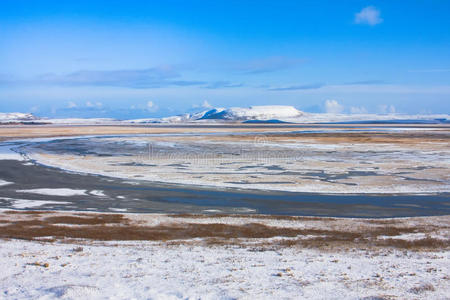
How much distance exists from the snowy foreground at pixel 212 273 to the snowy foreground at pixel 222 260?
22 millimetres

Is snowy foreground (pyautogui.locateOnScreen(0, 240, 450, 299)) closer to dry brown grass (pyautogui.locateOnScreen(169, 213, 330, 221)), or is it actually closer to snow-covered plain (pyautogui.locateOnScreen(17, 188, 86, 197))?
dry brown grass (pyautogui.locateOnScreen(169, 213, 330, 221))

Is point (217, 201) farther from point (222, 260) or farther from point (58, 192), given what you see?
point (222, 260)

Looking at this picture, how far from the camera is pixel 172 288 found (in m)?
8.40

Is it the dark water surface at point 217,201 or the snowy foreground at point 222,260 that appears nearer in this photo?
the snowy foreground at point 222,260

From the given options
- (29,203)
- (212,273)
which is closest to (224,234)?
(212,273)

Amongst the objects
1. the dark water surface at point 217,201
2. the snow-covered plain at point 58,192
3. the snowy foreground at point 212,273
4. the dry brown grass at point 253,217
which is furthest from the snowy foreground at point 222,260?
the snow-covered plain at point 58,192

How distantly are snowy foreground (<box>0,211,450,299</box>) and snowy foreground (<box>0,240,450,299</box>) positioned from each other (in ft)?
0.07

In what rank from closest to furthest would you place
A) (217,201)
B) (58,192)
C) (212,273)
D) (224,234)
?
(212,273) → (224,234) → (217,201) → (58,192)

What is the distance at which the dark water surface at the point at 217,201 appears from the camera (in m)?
16.9

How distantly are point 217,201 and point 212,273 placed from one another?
950cm

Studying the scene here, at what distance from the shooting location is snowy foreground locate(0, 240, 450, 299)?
8.15 meters

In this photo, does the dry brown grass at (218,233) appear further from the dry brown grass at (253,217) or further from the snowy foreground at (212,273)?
the snowy foreground at (212,273)

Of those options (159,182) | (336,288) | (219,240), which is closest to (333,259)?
(336,288)

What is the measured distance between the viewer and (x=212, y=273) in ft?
30.3
